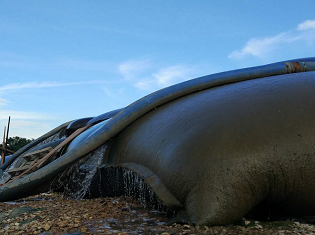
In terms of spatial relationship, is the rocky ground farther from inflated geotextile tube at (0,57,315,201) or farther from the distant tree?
the distant tree

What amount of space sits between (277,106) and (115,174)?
252 cm

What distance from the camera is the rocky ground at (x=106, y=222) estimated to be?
11.7ft

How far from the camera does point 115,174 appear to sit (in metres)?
5.45

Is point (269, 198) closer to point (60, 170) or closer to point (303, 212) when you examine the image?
point (303, 212)

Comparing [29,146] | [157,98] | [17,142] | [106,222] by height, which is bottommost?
[106,222]

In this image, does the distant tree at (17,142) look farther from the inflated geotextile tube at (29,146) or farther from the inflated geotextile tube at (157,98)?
the inflated geotextile tube at (157,98)

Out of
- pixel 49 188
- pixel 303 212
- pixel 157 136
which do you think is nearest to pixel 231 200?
pixel 303 212

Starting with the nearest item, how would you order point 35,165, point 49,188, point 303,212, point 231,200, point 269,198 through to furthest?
point 231,200, point 269,198, point 303,212, point 49,188, point 35,165

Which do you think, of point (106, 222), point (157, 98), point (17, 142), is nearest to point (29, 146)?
point (157, 98)

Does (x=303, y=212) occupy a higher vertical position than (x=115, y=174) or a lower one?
lower

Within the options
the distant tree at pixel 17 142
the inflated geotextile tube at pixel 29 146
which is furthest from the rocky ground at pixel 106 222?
the distant tree at pixel 17 142

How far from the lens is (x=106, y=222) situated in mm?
4195

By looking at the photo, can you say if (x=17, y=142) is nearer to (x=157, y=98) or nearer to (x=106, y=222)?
(x=157, y=98)

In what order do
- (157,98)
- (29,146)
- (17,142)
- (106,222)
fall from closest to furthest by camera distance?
(106,222)
(157,98)
(29,146)
(17,142)
